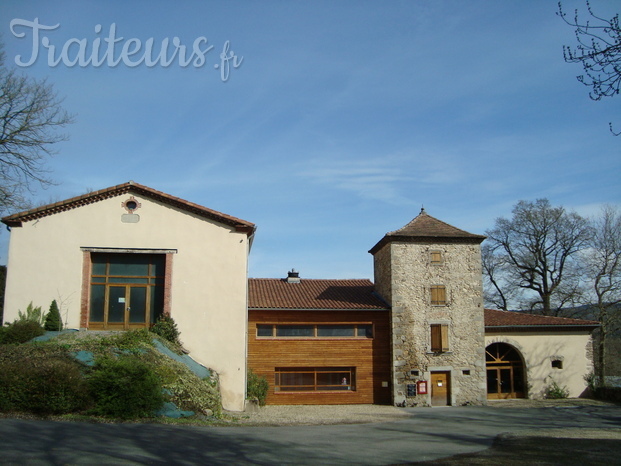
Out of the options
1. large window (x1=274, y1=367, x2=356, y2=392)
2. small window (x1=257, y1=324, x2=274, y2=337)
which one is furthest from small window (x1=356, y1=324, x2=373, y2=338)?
small window (x1=257, y1=324, x2=274, y2=337)

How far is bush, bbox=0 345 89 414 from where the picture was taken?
13.7 m

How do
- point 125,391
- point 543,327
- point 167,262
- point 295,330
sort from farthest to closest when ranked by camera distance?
point 543,327
point 295,330
point 167,262
point 125,391

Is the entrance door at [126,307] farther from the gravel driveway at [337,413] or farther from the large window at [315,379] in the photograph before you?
the large window at [315,379]

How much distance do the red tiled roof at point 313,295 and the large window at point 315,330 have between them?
2.99ft

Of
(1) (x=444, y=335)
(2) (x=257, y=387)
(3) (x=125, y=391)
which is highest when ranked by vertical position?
(1) (x=444, y=335)

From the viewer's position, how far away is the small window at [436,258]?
28.2 m

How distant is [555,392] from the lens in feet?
95.4

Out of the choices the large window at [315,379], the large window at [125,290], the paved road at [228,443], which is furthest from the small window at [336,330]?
the paved road at [228,443]

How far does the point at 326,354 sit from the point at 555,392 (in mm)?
12079

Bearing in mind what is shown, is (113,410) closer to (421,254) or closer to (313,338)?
(313,338)

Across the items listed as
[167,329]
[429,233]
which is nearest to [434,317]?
[429,233]

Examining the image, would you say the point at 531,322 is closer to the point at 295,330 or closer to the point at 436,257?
the point at 436,257

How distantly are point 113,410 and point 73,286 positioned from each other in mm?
8730

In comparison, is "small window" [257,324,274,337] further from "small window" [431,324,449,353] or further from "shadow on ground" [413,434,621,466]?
"shadow on ground" [413,434,621,466]
